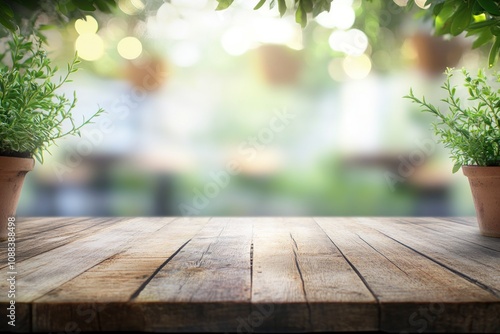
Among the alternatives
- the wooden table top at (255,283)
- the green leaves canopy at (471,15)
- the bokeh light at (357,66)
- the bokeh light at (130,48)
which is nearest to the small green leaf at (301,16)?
the green leaves canopy at (471,15)

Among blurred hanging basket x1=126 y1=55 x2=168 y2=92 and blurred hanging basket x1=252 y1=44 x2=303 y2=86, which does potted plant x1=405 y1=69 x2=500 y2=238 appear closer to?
blurred hanging basket x1=252 y1=44 x2=303 y2=86

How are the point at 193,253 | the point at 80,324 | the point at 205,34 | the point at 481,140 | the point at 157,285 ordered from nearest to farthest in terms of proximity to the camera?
the point at 80,324 → the point at 157,285 → the point at 193,253 → the point at 481,140 → the point at 205,34

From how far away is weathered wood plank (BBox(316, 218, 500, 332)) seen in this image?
26.9 inches

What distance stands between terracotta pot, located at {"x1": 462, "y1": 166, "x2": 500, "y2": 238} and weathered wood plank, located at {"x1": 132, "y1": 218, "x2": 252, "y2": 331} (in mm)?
879

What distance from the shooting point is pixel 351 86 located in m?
3.36

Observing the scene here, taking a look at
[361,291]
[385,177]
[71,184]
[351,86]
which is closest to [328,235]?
[361,291]

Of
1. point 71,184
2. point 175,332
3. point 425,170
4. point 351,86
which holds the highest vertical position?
point 351,86

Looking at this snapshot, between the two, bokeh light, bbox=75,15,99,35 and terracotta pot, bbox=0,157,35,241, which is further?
bokeh light, bbox=75,15,99,35

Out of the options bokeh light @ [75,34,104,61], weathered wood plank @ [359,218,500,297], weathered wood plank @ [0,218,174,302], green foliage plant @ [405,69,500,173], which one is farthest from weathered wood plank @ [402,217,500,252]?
bokeh light @ [75,34,104,61]

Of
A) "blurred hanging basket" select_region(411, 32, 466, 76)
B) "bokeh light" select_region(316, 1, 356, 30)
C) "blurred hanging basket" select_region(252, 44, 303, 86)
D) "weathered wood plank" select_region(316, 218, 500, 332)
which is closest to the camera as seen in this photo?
"weathered wood plank" select_region(316, 218, 500, 332)

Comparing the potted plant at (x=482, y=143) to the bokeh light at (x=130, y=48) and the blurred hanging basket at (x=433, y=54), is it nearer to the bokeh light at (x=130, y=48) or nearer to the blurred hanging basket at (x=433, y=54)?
the blurred hanging basket at (x=433, y=54)

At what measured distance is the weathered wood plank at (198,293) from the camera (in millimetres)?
684

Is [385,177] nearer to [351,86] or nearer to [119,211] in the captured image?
[351,86]

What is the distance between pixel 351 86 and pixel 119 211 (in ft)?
6.76
